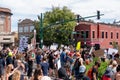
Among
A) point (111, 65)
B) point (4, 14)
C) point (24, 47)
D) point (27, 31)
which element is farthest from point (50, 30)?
point (111, 65)

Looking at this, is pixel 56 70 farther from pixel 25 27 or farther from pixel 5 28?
pixel 25 27

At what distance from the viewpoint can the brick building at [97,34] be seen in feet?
273

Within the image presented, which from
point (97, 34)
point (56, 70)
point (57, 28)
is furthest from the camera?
point (97, 34)

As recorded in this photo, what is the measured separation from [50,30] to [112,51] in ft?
154

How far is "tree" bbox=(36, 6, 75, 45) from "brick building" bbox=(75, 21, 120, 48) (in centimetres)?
615

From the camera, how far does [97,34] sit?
85.4 meters

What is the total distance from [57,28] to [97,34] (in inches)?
471

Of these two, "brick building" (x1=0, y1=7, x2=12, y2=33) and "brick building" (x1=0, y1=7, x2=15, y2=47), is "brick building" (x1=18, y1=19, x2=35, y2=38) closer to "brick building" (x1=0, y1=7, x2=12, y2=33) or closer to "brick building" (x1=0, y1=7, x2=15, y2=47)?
"brick building" (x1=0, y1=7, x2=12, y2=33)

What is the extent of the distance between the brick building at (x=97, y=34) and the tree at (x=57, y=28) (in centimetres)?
615

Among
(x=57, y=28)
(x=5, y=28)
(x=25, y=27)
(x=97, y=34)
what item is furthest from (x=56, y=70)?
(x=25, y=27)

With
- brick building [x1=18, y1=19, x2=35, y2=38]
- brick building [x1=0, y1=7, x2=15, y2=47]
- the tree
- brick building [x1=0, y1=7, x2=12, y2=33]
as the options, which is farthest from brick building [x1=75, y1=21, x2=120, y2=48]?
brick building [x1=18, y1=19, x2=35, y2=38]

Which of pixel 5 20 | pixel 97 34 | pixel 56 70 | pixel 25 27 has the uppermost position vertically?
pixel 5 20

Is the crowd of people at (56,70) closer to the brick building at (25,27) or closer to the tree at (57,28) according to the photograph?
the tree at (57,28)

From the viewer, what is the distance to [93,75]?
15.6 metres
